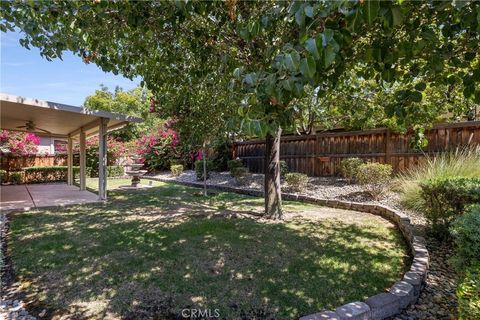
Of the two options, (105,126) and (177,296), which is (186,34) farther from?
(105,126)

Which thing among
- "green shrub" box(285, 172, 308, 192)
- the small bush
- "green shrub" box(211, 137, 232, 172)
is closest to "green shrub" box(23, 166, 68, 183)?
the small bush

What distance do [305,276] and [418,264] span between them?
130 cm

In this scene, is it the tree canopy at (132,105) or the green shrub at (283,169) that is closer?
the green shrub at (283,169)

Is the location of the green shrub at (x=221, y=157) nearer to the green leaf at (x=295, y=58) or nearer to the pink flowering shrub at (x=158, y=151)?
the pink flowering shrub at (x=158, y=151)

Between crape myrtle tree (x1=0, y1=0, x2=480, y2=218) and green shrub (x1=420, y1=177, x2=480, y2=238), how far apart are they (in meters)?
1.57

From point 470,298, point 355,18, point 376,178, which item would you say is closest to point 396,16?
point 355,18

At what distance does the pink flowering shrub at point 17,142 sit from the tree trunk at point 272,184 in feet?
41.1

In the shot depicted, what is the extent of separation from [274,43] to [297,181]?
212 inches

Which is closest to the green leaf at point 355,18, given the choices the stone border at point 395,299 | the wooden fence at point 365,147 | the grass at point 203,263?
the stone border at point 395,299

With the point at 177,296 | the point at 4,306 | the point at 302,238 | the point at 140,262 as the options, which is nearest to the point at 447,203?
the point at 302,238

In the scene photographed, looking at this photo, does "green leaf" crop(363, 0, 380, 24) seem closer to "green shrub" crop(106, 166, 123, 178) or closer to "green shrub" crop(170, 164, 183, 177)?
"green shrub" crop(170, 164, 183, 177)

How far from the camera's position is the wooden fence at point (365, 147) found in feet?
22.4

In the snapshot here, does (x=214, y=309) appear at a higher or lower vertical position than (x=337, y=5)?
lower

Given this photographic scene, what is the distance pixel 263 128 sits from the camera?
1.37 m
